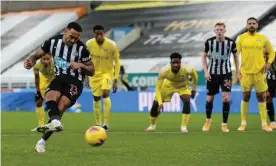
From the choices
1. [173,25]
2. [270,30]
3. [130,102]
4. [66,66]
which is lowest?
[130,102]

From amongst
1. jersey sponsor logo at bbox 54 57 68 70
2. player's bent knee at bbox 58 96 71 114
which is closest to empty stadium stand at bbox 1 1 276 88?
jersey sponsor logo at bbox 54 57 68 70

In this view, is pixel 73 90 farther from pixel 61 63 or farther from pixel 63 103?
pixel 61 63

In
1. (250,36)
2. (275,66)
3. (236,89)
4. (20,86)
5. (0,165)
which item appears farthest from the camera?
(20,86)

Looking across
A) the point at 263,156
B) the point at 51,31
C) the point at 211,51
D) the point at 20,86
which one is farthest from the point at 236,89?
the point at 51,31

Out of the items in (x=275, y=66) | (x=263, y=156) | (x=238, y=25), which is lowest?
(x=263, y=156)

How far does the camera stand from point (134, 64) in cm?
3553

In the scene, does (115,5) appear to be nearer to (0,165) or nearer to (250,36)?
(250,36)

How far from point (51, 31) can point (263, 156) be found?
33.4 m

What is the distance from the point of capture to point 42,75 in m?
15.8

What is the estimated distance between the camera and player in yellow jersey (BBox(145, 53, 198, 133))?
1385 cm

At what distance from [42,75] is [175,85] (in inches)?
130

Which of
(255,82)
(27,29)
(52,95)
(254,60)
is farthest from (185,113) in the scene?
(27,29)

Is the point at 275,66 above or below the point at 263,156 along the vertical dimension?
above

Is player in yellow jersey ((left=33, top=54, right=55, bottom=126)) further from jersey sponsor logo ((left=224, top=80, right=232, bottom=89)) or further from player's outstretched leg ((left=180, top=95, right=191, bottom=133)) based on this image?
jersey sponsor logo ((left=224, top=80, right=232, bottom=89))
